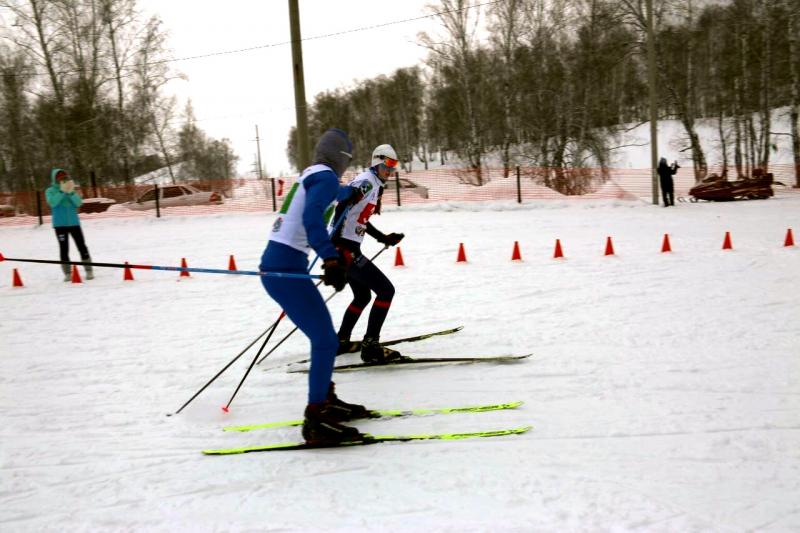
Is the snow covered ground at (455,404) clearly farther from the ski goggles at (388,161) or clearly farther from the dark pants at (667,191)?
the dark pants at (667,191)

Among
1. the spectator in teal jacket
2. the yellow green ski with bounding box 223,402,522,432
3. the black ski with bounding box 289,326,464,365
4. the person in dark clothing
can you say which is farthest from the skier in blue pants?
the person in dark clothing

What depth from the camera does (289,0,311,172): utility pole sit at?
12070mm

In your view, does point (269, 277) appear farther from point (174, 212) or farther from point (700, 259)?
point (174, 212)

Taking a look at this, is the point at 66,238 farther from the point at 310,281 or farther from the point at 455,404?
the point at 455,404

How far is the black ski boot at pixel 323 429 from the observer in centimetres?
373

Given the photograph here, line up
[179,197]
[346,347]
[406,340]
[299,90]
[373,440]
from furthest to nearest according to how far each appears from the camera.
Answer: [179,197]
[299,90]
[406,340]
[346,347]
[373,440]

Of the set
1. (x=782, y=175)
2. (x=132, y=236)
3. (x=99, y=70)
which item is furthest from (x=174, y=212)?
(x=782, y=175)

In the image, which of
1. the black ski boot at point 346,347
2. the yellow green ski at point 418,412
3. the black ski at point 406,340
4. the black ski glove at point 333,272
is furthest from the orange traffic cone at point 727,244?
the black ski glove at point 333,272

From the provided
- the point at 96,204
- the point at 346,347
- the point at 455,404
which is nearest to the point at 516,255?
the point at 346,347

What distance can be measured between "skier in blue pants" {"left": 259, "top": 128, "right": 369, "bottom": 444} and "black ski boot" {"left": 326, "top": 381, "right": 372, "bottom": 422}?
0.19 meters

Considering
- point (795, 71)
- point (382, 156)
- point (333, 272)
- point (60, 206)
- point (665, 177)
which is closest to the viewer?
point (333, 272)

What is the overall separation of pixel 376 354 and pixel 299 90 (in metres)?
8.49

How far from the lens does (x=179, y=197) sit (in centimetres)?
2620

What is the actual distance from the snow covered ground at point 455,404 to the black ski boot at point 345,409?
9 centimetres
